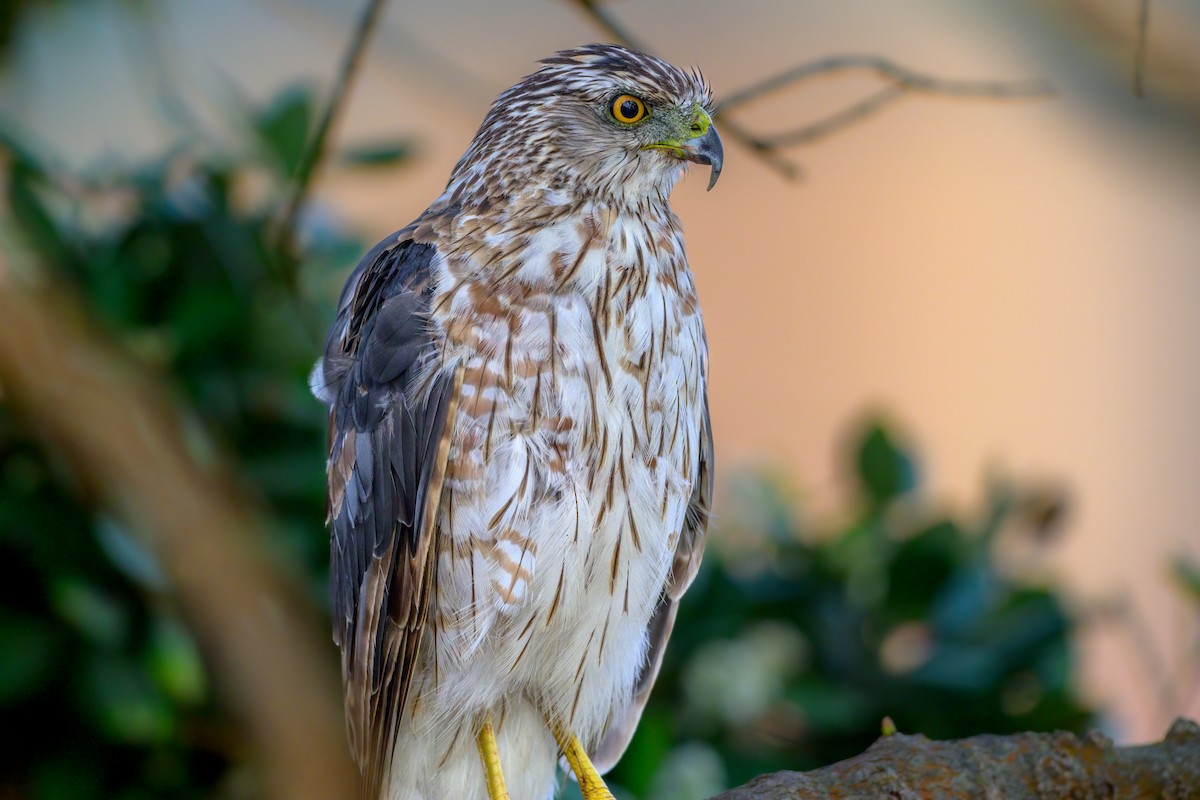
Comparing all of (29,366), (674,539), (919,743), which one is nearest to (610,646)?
(674,539)

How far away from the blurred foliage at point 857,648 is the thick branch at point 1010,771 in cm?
113

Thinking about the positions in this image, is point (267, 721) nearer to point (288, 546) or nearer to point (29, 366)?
point (29, 366)

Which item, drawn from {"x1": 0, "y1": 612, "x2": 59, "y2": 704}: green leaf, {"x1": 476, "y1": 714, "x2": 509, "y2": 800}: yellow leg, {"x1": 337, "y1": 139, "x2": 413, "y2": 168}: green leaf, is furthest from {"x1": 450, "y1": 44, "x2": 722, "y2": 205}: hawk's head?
{"x1": 0, "y1": 612, "x2": 59, "y2": 704}: green leaf

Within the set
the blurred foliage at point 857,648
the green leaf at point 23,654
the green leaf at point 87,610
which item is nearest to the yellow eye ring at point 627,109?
the blurred foliage at point 857,648

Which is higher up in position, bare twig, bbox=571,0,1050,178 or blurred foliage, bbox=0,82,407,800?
bare twig, bbox=571,0,1050,178

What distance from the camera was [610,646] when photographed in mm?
2625

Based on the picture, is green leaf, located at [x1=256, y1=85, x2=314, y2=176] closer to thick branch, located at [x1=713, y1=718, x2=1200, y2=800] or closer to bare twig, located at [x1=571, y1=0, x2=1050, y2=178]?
bare twig, located at [x1=571, y1=0, x2=1050, y2=178]

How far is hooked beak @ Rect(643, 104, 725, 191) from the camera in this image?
2496mm

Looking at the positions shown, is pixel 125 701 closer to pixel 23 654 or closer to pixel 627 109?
pixel 23 654

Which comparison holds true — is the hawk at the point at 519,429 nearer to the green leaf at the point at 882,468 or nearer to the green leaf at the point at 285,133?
the green leaf at the point at 285,133

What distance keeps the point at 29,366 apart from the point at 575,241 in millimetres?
1087

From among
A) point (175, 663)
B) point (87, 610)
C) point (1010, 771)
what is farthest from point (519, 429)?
point (87, 610)

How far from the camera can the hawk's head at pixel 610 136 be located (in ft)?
8.20

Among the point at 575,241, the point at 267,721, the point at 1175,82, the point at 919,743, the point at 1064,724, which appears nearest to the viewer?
the point at 267,721
